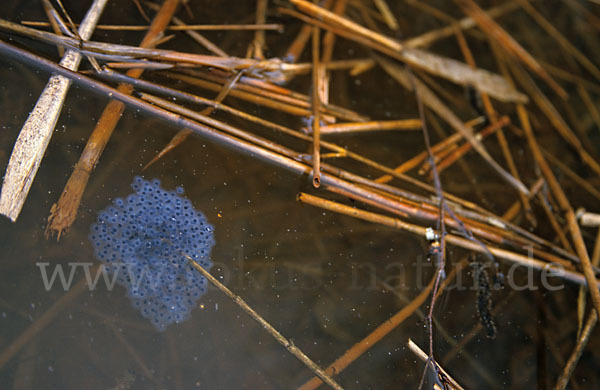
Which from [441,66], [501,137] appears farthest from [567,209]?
[441,66]

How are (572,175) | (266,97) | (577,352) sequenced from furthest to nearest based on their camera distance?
(572,175), (266,97), (577,352)

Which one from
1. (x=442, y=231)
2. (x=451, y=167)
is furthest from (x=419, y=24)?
(x=442, y=231)

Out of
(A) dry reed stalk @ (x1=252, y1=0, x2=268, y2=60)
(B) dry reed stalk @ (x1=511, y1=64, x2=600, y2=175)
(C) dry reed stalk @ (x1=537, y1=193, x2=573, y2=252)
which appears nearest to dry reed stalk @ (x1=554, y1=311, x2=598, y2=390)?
(C) dry reed stalk @ (x1=537, y1=193, x2=573, y2=252)

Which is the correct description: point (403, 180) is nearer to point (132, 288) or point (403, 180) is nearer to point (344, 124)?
point (344, 124)

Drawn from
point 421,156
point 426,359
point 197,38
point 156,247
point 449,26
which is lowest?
point 426,359

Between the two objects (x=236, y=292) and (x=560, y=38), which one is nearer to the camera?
(x=236, y=292)

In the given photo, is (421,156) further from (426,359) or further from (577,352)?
(577,352)
